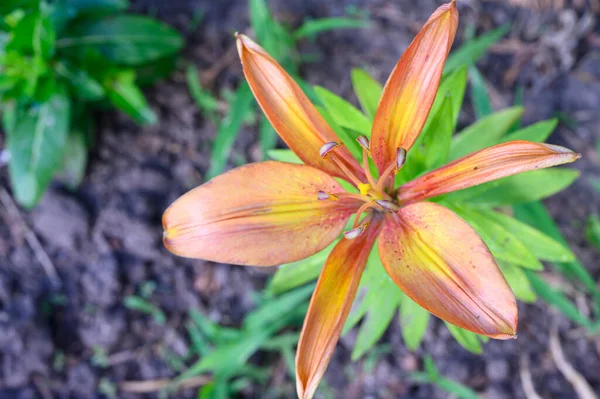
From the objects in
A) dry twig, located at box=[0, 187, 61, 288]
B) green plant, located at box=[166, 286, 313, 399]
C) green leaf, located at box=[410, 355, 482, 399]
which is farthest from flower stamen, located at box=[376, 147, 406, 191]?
dry twig, located at box=[0, 187, 61, 288]

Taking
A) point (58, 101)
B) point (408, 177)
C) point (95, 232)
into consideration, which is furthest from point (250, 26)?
point (408, 177)

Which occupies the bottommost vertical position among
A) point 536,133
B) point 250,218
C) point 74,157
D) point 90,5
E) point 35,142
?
point 536,133

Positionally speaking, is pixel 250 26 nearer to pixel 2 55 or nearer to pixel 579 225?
pixel 2 55

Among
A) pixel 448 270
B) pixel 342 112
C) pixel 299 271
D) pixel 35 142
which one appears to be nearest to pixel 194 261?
pixel 35 142

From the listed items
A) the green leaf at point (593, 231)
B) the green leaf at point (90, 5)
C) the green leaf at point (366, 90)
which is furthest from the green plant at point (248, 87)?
the green leaf at point (593, 231)

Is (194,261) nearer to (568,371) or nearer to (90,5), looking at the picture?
(90,5)
